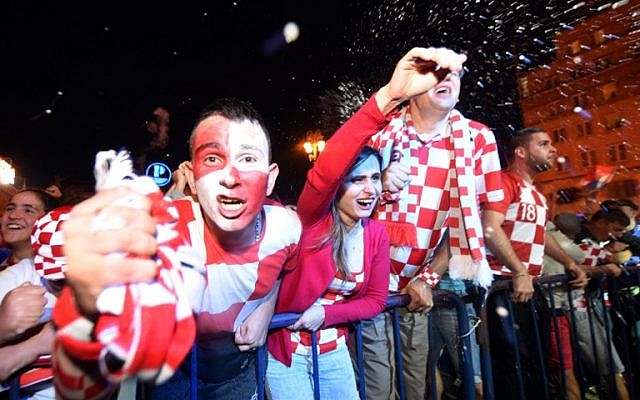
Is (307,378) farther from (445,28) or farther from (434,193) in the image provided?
(445,28)

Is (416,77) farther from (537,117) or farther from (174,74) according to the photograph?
(537,117)

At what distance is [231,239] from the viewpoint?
164cm

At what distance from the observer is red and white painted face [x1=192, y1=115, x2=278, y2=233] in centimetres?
151

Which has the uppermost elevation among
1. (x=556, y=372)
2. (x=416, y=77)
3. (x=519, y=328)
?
(x=416, y=77)

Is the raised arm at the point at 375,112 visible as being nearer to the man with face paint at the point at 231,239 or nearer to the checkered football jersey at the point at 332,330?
the man with face paint at the point at 231,239

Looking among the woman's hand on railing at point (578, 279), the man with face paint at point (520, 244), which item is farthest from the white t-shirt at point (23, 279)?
the woman's hand on railing at point (578, 279)

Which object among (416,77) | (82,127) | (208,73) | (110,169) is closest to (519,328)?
(416,77)

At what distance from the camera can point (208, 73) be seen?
14.2m

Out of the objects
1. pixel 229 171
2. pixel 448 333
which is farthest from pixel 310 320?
pixel 448 333

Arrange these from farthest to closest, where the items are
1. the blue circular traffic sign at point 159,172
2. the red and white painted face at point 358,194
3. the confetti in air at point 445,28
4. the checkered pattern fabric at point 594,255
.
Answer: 1. the blue circular traffic sign at point 159,172
2. the confetti in air at point 445,28
3. the checkered pattern fabric at point 594,255
4. the red and white painted face at point 358,194

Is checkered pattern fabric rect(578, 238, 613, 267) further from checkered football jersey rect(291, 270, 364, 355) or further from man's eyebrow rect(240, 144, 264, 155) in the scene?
man's eyebrow rect(240, 144, 264, 155)

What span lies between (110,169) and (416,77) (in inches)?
45.0

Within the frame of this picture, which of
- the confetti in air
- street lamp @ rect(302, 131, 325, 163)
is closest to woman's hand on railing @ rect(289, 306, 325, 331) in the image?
the confetti in air

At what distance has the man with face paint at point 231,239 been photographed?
5.02 ft
